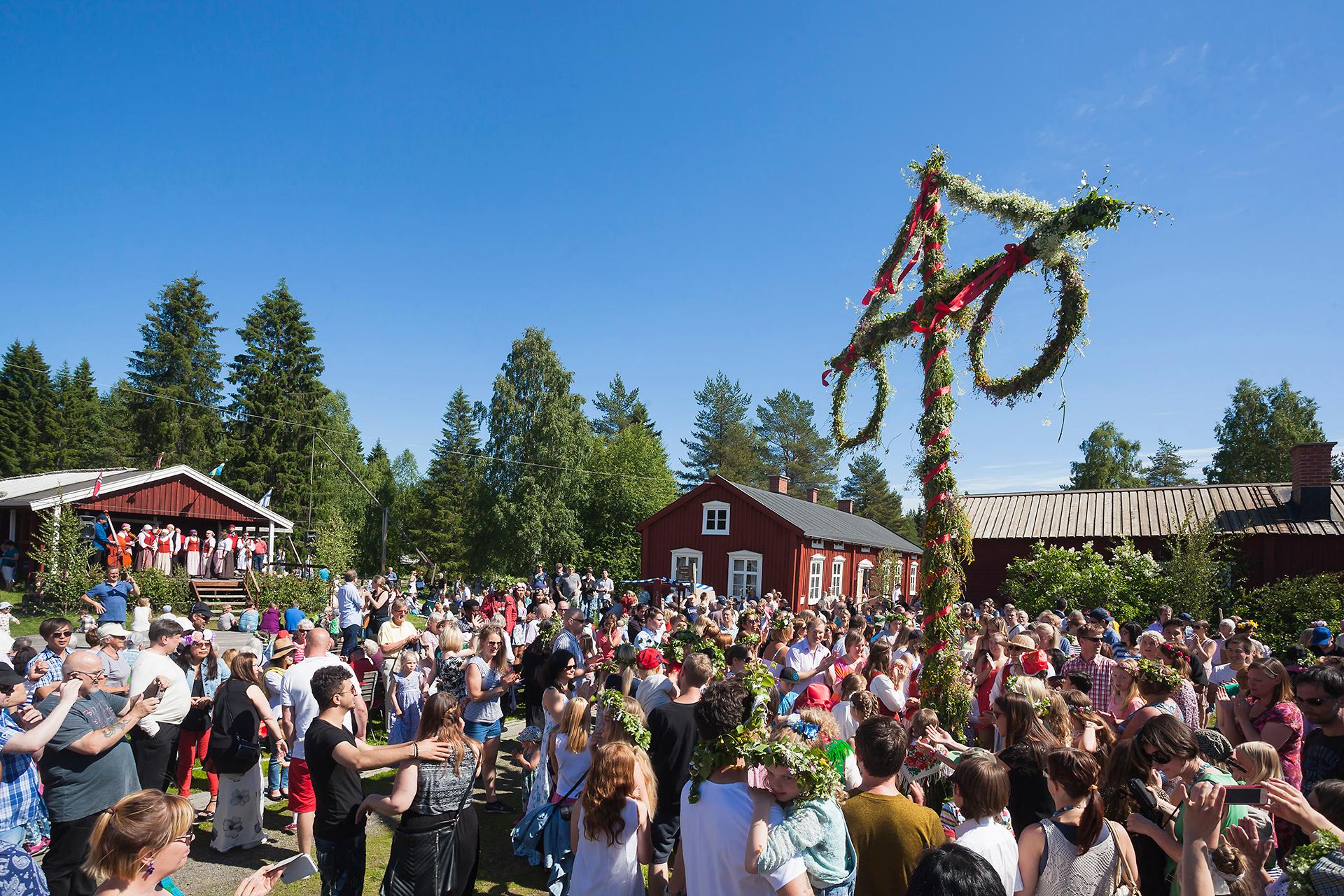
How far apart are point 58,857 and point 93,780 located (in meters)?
0.44

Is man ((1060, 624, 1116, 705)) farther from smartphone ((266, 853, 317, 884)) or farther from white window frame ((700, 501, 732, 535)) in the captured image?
white window frame ((700, 501, 732, 535))

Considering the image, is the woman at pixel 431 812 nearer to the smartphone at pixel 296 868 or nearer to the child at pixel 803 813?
the smartphone at pixel 296 868

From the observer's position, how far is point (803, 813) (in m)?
3.24

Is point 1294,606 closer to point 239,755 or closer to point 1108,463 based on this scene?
point 239,755

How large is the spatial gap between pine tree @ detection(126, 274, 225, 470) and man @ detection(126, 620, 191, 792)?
4003cm

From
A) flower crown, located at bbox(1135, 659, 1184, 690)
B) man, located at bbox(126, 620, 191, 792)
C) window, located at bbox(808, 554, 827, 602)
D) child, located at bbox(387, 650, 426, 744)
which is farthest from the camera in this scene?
window, located at bbox(808, 554, 827, 602)

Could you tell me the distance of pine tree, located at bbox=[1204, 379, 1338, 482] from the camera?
1761 inches

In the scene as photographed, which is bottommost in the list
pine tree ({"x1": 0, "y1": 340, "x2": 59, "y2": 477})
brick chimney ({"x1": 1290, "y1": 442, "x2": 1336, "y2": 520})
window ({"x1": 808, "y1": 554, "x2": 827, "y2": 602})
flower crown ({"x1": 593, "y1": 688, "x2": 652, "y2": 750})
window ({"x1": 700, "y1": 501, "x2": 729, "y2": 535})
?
window ({"x1": 808, "y1": 554, "x2": 827, "y2": 602})

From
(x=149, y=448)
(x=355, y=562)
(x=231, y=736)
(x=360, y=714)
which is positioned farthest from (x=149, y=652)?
(x=355, y=562)

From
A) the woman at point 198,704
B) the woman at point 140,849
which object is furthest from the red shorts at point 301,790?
the woman at point 140,849

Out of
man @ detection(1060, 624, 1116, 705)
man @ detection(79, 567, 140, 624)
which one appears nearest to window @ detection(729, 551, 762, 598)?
man @ detection(79, 567, 140, 624)

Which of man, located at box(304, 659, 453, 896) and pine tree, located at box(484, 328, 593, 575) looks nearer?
man, located at box(304, 659, 453, 896)

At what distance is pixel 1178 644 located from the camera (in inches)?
380

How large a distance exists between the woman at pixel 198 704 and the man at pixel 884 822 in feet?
18.9
